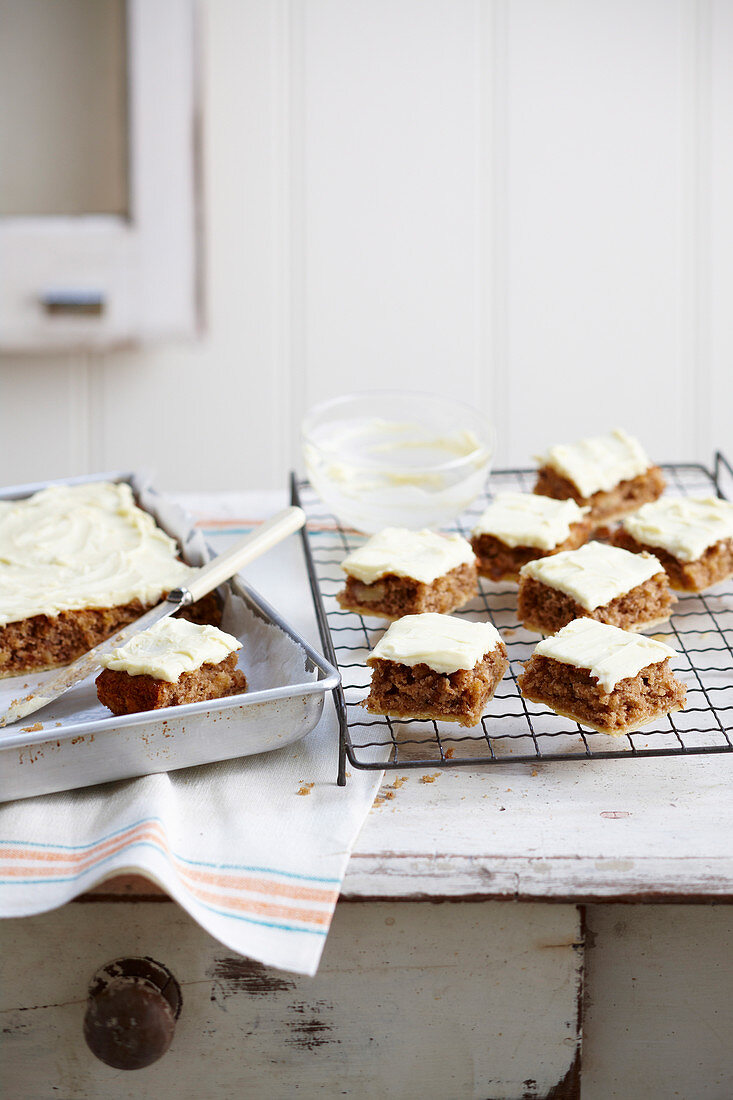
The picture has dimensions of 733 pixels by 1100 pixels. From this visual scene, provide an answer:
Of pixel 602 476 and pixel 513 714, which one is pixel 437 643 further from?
pixel 602 476

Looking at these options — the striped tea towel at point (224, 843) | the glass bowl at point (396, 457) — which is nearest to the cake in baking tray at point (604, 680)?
the striped tea towel at point (224, 843)

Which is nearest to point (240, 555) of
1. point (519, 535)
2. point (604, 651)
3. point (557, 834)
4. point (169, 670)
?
point (169, 670)

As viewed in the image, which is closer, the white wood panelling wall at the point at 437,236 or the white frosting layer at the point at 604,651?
the white frosting layer at the point at 604,651

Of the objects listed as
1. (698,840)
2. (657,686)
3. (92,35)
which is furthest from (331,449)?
(92,35)

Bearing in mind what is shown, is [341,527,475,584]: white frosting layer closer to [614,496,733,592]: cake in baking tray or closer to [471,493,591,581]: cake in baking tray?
[471,493,591,581]: cake in baking tray

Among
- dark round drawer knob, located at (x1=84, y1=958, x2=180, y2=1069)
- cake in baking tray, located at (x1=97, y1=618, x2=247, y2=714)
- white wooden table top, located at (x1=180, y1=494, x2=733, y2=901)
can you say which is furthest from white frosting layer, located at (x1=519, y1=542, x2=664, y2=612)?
dark round drawer knob, located at (x1=84, y1=958, x2=180, y2=1069)

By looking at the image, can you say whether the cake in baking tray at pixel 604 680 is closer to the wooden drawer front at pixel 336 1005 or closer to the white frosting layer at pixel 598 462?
the wooden drawer front at pixel 336 1005
